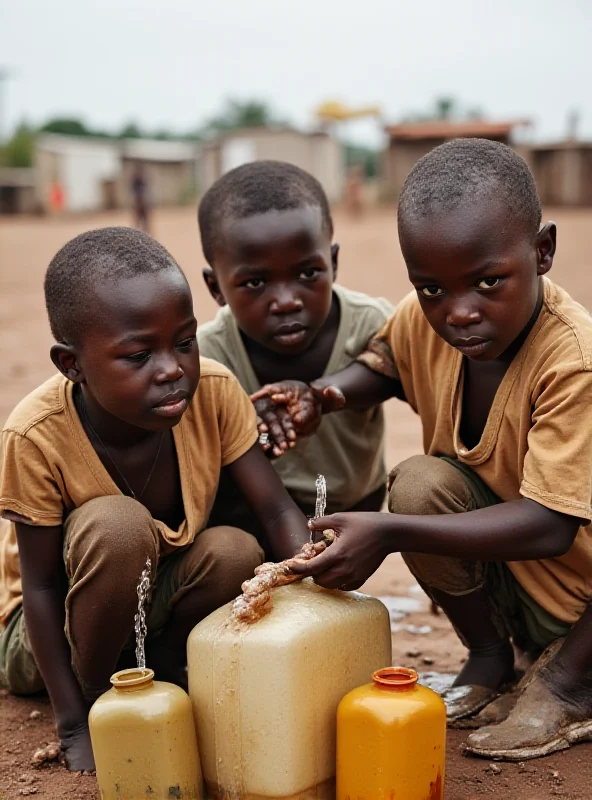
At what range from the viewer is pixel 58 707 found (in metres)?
2.37

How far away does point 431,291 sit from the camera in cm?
228

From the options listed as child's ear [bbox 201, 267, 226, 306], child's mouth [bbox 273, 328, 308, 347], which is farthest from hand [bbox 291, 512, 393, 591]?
→ child's ear [bbox 201, 267, 226, 306]

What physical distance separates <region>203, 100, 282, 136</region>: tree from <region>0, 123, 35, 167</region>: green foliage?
19.3 metres

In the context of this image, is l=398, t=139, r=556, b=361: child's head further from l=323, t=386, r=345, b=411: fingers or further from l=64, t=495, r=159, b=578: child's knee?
l=64, t=495, r=159, b=578: child's knee

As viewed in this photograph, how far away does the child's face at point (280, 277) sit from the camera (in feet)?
9.71

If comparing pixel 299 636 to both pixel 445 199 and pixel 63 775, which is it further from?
pixel 445 199

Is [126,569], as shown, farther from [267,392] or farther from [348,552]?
[267,392]

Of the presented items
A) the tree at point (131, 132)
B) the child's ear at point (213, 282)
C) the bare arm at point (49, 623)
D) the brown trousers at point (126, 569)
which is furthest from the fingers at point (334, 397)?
the tree at point (131, 132)

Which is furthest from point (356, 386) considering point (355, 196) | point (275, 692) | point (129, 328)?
point (355, 196)

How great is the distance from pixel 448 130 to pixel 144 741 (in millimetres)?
22423

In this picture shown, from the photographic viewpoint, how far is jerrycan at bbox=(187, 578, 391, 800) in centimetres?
188

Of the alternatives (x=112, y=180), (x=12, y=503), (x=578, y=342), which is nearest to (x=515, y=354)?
(x=578, y=342)

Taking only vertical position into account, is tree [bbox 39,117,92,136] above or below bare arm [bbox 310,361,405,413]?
above

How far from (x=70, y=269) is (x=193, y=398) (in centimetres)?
44
